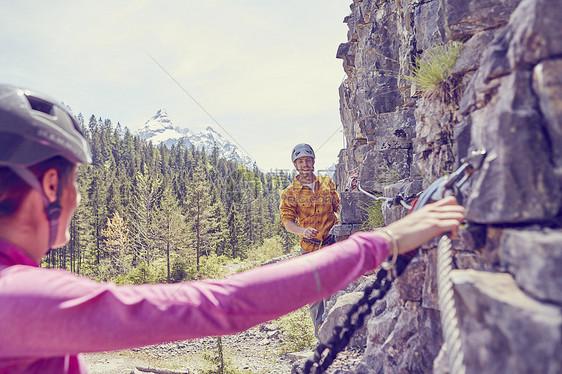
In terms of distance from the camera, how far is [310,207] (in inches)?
274

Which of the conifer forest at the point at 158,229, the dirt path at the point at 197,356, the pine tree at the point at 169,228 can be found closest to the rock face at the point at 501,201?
the dirt path at the point at 197,356

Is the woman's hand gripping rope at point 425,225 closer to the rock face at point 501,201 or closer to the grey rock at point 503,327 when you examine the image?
the rock face at point 501,201

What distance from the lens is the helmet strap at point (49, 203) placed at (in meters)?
1.39

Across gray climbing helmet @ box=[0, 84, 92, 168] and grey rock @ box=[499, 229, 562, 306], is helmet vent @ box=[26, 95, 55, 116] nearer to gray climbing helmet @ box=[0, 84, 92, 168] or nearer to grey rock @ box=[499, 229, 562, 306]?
gray climbing helmet @ box=[0, 84, 92, 168]

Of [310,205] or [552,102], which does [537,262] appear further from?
[310,205]

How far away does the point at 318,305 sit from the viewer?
7.68 meters

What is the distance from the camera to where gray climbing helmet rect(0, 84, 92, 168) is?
55.7 inches

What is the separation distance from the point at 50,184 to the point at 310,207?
569 centimetres

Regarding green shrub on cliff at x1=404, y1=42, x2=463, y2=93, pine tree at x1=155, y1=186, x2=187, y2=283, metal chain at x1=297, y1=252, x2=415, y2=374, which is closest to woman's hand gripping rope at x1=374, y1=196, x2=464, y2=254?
metal chain at x1=297, y1=252, x2=415, y2=374

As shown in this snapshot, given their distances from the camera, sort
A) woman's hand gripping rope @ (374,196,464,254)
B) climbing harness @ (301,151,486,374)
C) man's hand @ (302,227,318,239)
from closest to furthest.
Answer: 1. climbing harness @ (301,151,486,374)
2. woman's hand gripping rope @ (374,196,464,254)
3. man's hand @ (302,227,318,239)

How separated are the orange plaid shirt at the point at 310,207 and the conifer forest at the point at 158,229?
54.1ft

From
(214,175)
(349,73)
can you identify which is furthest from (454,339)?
(214,175)

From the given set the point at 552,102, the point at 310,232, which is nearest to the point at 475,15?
the point at 552,102

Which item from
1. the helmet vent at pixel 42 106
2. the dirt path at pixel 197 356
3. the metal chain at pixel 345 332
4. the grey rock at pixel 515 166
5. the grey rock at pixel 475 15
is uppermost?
the grey rock at pixel 475 15
